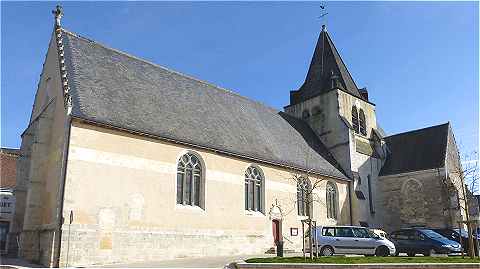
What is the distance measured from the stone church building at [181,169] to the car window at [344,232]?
167 centimetres

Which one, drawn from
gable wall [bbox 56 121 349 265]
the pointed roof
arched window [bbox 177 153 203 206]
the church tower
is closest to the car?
gable wall [bbox 56 121 349 265]

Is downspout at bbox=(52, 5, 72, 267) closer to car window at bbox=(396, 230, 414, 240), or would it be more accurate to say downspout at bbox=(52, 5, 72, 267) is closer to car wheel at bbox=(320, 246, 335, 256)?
car wheel at bbox=(320, 246, 335, 256)

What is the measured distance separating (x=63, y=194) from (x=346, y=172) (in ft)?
62.8

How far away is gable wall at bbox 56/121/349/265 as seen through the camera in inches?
621

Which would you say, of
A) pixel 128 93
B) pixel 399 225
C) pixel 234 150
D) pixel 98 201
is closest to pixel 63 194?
pixel 98 201

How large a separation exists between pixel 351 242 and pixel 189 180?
7.68 metres

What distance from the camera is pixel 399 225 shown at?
29.5 metres

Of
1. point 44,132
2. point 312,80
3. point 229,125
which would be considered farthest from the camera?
point 312,80

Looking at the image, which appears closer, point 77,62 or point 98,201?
point 98,201

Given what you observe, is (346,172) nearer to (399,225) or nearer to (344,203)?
(344,203)

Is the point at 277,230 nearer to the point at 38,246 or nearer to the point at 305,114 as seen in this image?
the point at 38,246

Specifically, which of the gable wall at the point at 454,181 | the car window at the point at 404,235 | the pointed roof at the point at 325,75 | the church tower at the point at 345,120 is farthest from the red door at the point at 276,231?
the pointed roof at the point at 325,75

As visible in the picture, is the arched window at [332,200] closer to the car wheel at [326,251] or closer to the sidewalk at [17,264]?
the car wheel at [326,251]

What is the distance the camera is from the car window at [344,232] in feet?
63.2
